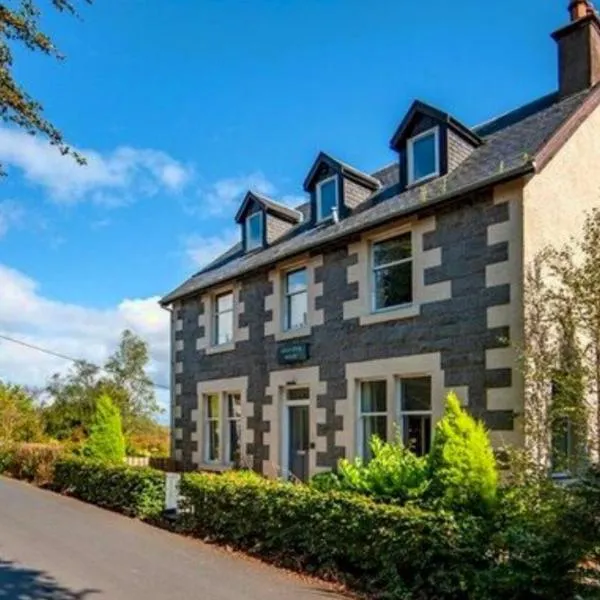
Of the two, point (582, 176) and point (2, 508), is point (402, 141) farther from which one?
point (2, 508)

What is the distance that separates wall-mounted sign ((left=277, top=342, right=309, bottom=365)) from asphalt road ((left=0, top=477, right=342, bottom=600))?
4.75 metres

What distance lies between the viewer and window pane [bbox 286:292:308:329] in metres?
15.5

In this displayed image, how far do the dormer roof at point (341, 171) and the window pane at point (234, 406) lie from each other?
5896 millimetres

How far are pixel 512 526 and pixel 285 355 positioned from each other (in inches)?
345

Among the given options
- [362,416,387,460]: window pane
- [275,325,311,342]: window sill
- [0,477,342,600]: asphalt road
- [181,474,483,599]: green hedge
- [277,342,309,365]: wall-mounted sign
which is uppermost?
[275,325,311,342]: window sill

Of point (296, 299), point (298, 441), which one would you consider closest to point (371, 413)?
point (298, 441)

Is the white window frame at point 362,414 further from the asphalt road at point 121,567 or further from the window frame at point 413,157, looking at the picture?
the window frame at point 413,157

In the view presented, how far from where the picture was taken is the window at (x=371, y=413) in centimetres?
1319

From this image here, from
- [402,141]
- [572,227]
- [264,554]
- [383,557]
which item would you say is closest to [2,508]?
[264,554]

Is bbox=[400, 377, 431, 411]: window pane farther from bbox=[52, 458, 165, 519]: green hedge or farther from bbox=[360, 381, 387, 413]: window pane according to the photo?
bbox=[52, 458, 165, 519]: green hedge

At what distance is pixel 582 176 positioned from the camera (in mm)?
12125

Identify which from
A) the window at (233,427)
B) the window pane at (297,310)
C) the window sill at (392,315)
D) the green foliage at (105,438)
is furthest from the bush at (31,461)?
the window sill at (392,315)

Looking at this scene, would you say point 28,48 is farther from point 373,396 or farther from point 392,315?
point 373,396

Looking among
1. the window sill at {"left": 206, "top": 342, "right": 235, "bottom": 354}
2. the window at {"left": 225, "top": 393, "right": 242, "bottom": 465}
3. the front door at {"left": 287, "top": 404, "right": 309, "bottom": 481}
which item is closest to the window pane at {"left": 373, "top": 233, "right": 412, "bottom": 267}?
the front door at {"left": 287, "top": 404, "right": 309, "bottom": 481}
